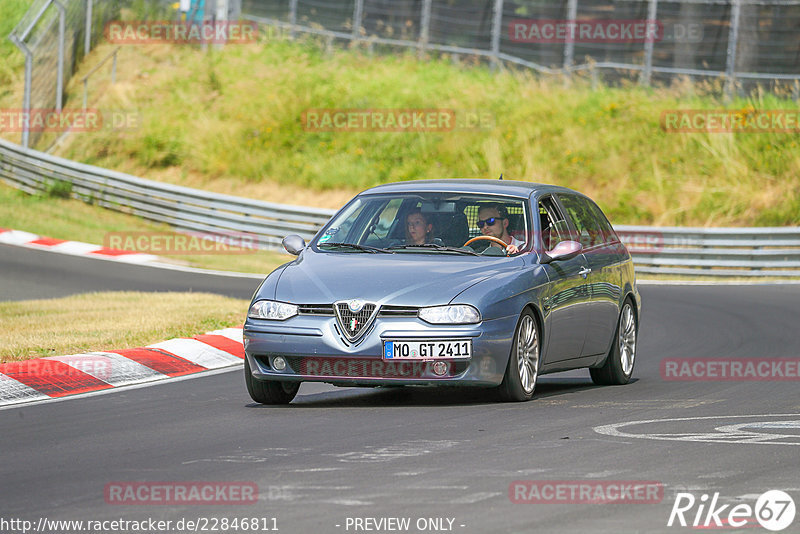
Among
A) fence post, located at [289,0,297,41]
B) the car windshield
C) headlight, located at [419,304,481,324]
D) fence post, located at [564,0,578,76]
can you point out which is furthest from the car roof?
fence post, located at [289,0,297,41]

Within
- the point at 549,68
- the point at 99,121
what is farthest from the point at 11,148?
the point at 549,68

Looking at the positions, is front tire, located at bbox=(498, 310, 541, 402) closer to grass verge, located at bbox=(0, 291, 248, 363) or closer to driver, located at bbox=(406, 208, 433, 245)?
driver, located at bbox=(406, 208, 433, 245)

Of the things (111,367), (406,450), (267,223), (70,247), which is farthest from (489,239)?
(267,223)

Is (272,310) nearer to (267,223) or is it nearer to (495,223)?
(495,223)

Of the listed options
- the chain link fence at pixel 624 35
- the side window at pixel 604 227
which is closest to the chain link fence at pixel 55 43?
the chain link fence at pixel 624 35

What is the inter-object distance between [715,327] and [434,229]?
709 centimetres

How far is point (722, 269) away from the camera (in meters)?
26.3

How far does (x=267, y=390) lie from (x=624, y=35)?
76.7 feet

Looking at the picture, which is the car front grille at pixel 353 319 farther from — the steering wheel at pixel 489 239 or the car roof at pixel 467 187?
the car roof at pixel 467 187

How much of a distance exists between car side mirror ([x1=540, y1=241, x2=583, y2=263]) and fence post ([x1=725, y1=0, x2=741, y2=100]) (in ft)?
71.4

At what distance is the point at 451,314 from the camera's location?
30.0 ft

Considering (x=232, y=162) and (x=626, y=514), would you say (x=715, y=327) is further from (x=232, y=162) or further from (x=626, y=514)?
(x=232, y=162)

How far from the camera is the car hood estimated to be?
9188 mm

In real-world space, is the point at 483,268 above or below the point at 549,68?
below
